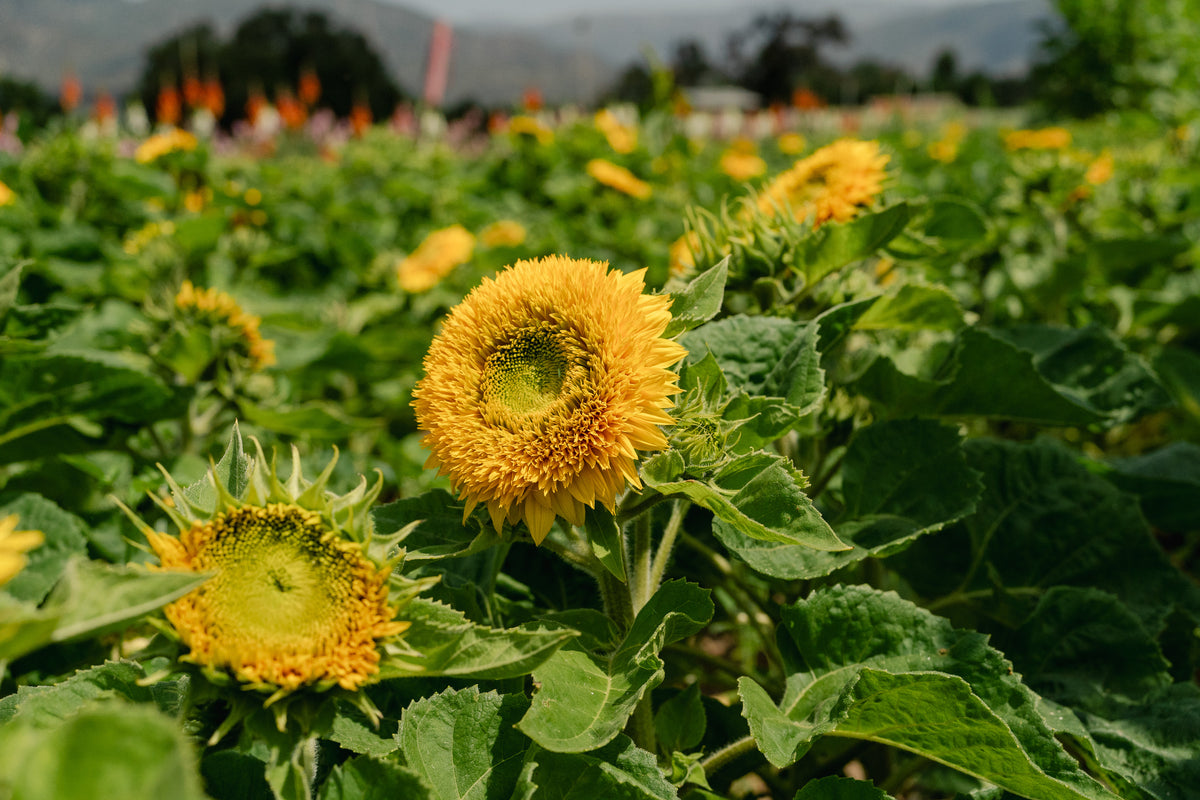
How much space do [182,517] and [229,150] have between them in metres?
8.25

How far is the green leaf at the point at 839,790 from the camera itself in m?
1.35

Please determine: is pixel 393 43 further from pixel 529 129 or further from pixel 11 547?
pixel 11 547

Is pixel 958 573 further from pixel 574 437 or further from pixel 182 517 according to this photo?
pixel 182 517

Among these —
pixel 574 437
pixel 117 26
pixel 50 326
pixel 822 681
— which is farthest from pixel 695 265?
pixel 117 26

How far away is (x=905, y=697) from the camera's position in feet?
4.27

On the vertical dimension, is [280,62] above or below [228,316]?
below

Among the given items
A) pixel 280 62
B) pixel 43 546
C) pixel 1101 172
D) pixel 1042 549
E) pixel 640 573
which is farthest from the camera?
pixel 280 62

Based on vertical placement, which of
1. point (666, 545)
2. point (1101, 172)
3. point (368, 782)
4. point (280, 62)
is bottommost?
point (280, 62)

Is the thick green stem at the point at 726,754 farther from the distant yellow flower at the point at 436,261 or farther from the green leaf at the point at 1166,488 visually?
the distant yellow flower at the point at 436,261

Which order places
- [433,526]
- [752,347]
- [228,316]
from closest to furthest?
[433,526], [752,347], [228,316]

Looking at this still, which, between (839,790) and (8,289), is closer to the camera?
(839,790)

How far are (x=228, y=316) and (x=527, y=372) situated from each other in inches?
62.1

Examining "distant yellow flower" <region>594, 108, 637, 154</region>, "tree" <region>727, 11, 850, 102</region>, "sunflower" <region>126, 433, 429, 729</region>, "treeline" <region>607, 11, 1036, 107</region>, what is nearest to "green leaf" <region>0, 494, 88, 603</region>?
"sunflower" <region>126, 433, 429, 729</region>

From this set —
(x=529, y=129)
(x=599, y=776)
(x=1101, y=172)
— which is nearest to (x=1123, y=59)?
(x=1101, y=172)
